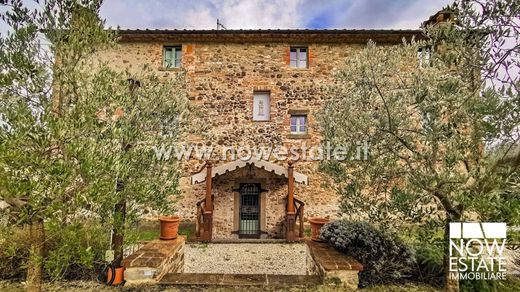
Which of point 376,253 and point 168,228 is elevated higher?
point 168,228

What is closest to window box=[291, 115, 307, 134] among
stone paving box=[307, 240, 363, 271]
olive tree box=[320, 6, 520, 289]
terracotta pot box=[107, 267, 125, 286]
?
olive tree box=[320, 6, 520, 289]

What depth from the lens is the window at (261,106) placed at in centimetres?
1073

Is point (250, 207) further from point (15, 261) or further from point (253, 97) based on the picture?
point (15, 261)

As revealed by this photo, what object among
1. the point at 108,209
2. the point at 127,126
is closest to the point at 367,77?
the point at 127,126

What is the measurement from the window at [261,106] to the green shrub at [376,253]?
264 inches

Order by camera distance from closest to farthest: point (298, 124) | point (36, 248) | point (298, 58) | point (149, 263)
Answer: point (36, 248) → point (149, 263) → point (298, 124) → point (298, 58)

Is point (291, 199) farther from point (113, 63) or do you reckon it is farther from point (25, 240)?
point (113, 63)

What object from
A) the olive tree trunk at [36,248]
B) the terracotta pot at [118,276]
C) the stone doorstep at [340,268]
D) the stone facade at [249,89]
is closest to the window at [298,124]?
the stone facade at [249,89]

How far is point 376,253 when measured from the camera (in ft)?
13.9

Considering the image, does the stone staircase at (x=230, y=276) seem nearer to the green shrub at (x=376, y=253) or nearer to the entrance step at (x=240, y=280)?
the entrance step at (x=240, y=280)

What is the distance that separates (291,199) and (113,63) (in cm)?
841

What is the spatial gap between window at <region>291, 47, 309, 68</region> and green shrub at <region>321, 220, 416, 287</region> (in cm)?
773

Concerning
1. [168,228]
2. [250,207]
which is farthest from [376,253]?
[250,207]

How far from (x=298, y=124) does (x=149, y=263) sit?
25.7 ft
